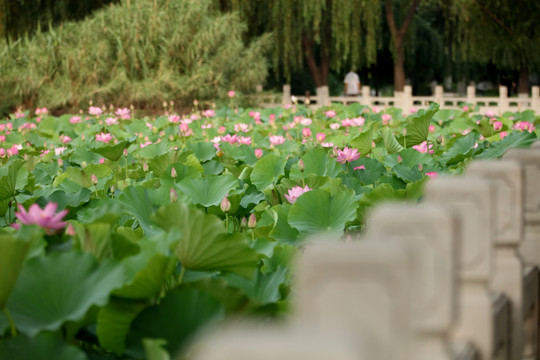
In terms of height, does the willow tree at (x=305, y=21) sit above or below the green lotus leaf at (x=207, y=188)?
above

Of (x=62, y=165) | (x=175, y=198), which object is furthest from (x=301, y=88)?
(x=175, y=198)

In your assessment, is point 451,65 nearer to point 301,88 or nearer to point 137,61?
point 301,88

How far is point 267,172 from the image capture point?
2953 mm

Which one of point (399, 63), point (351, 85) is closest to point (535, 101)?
point (399, 63)

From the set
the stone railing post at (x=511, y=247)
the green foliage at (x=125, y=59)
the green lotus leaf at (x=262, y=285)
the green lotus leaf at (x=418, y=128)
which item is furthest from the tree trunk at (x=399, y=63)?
the green lotus leaf at (x=262, y=285)

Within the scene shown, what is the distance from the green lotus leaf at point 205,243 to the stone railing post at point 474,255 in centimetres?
31

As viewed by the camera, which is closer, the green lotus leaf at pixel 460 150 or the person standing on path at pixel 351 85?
the green lotus leaf at pixel 460 150

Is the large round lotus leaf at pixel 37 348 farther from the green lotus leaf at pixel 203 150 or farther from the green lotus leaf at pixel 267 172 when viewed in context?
the green lotus leaf at pixel 203 150

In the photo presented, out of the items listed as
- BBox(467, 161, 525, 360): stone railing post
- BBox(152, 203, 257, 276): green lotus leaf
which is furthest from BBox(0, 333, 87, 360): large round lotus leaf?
BBox(467, 161, 525, 360): stone railing post

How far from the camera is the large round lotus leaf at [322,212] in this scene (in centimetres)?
201

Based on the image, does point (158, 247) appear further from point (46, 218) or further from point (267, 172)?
point (267, 172)

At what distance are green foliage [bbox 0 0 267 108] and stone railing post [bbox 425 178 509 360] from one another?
1122cm

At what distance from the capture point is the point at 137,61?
13.0 meters

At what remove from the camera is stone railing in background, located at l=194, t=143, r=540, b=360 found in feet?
2.23
